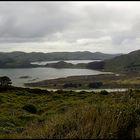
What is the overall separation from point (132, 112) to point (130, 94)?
194 cm

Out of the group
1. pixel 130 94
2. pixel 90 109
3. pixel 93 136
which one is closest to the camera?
pixel 93 136

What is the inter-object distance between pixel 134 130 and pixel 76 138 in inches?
47.3

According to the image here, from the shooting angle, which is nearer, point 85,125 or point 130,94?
point 85,125

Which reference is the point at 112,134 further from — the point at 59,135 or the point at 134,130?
the point at 59,135

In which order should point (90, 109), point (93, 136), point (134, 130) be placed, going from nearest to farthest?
1. point (93, 136)
2. point (134, 130)
3. point (90, 109)

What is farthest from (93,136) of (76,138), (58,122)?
(58,122)

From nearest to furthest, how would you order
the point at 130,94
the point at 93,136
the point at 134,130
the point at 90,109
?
the point at 93,136, the point at 134,130, the point at 90,109, the point at 130,94

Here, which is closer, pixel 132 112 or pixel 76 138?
pixel 76 138

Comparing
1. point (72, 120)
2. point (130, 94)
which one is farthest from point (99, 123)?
point (130, 94)

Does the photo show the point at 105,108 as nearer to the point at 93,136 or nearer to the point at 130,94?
the point at 93,136

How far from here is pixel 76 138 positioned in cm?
579

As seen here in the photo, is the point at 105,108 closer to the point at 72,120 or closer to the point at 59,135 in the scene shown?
the point at 72,120

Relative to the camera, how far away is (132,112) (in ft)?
22.9

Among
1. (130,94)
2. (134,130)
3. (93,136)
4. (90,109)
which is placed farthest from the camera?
(130,94)
